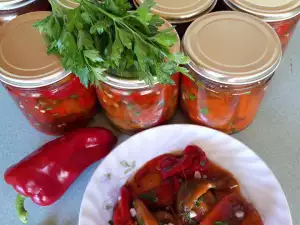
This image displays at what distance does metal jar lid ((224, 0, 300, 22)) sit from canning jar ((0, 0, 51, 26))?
0.48m

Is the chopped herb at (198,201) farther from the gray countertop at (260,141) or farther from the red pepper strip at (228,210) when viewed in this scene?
the gray countertop at (260,141)

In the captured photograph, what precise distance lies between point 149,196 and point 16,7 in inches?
21.0

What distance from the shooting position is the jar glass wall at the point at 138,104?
2.80 feet

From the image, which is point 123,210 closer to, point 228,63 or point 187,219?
point 187,219

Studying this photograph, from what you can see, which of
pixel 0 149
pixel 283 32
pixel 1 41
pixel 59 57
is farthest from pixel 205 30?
pixel 0 149

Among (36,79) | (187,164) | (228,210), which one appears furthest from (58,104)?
(228,210)

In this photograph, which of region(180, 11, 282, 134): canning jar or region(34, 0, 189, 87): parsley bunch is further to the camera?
region(180, 11, 282, 134): canning jar

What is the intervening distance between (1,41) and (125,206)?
0.45 m

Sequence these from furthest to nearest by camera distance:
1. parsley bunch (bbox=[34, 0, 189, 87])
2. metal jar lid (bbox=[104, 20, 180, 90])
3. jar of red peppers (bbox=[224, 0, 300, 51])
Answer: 1. jar of red peppers (bbox=[224, 0, 300, 51])
2. metal jar lid (bbox=[104, 20, 180, 90])
3. parsley bunch (bbox=[34, 0, 189, 87])

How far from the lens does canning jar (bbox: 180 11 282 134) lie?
0.82 m

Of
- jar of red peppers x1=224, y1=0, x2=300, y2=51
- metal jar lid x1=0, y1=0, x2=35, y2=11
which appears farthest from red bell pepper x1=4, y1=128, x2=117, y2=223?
jar of red peppers x1=224, y1=0, x2=300, y2=51

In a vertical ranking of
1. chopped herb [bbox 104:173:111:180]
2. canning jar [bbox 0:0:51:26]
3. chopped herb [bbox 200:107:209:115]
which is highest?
canning jar [bbox 0:0:51:26]

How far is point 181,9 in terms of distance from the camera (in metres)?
0.92

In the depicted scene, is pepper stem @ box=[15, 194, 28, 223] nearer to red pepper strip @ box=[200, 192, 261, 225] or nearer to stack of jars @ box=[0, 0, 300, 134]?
stack of jars @ box=[0, 0, 300, 134]
